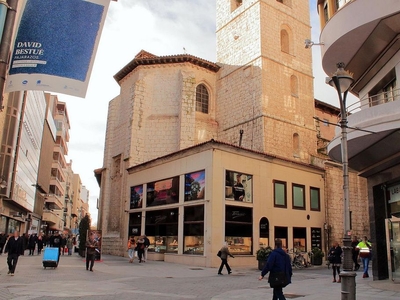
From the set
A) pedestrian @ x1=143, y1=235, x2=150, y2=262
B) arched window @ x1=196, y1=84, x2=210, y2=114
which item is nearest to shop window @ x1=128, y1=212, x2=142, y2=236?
pedestrian @ x1=143, y1=235, x2=150, y2=262

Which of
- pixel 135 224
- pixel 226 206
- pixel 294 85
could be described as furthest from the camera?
pixel 294 85

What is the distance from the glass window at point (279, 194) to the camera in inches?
923

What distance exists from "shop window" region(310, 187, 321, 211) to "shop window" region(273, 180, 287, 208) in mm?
2779

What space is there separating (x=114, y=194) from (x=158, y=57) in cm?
1229

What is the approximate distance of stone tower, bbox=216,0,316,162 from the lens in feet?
98.3

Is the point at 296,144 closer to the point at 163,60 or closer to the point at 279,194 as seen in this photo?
the point at 279,194

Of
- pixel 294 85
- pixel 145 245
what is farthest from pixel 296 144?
pixel 145 245

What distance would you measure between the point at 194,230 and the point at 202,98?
52.2 ft

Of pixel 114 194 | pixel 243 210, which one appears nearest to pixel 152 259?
pixel 243 210

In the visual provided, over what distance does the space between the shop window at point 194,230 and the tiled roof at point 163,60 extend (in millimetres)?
15213

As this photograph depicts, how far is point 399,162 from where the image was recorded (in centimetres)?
1270

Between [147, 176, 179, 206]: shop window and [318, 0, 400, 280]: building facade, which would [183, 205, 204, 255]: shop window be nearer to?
[147, 176, 179, 206]: shop window

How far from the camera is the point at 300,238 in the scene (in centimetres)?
2423

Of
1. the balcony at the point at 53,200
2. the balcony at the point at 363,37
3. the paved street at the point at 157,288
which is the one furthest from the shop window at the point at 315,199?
the balcony at the point at 53,200
